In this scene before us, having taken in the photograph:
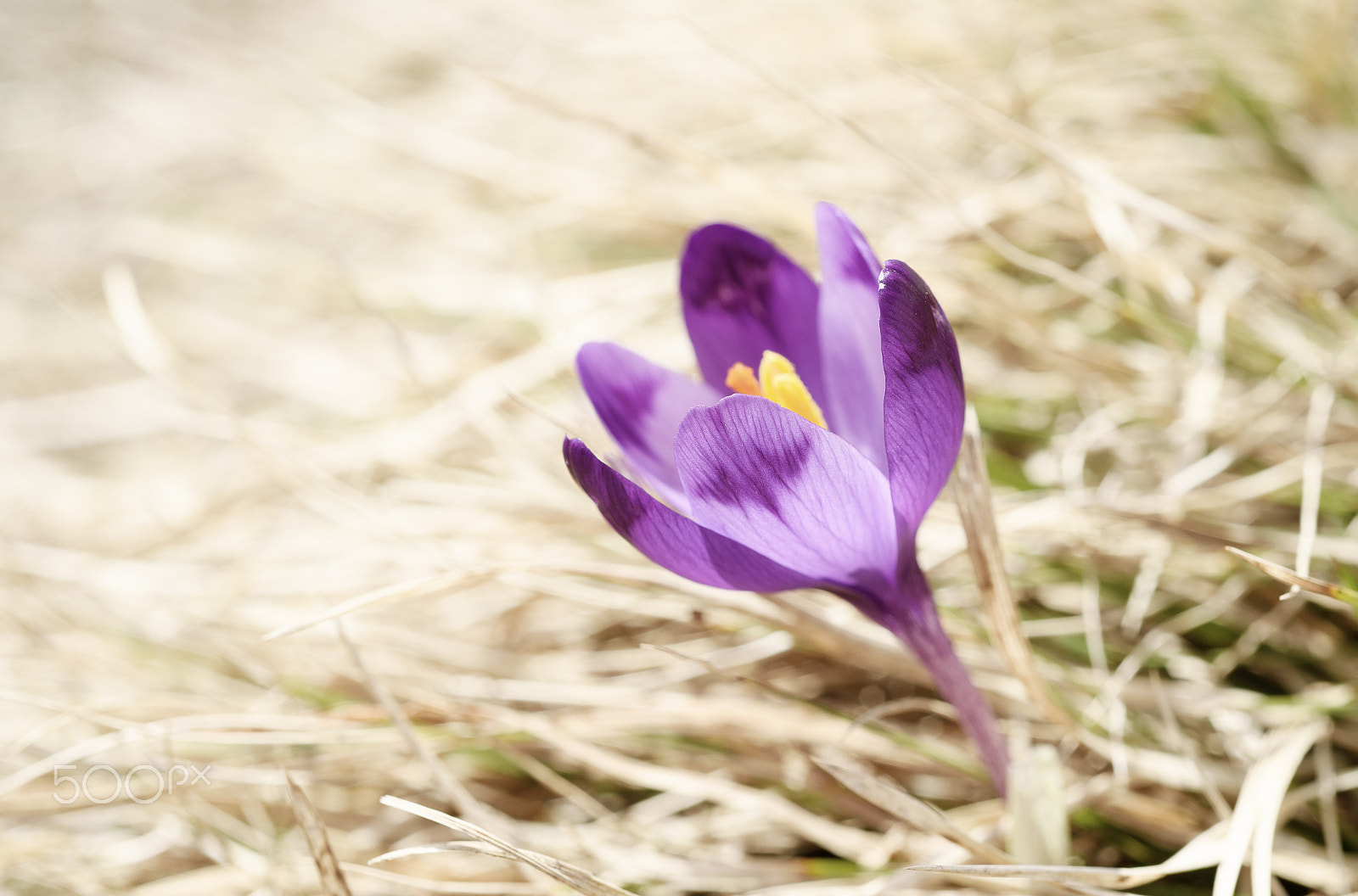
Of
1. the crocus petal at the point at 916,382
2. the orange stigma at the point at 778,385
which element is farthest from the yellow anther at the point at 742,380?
the crocus petal at the point at 916,382

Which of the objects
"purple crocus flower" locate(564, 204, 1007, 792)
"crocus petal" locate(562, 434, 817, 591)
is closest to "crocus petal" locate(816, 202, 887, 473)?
"purple crocus flower" locate(564, 204, 1007, 792)

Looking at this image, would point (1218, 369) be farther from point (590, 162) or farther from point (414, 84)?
point (414, 84)

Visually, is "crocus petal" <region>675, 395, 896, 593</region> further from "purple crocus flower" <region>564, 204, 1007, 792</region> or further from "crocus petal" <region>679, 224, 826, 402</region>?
"crocus petal" <region>679, 224, 826, 402</region>

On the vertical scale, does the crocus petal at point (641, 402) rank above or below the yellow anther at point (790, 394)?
below

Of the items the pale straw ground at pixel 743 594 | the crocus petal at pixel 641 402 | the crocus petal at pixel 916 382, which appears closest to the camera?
the crocus petal at pixel 916 382


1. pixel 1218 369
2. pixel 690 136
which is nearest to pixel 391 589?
pixel 1218 369

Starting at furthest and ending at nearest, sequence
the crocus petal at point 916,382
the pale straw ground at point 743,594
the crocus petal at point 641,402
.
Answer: the pale straw ground at point 743,594, the crocus petal at point 641,402, the crocus petal at point 916,382

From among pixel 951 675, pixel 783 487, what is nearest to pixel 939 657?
pixel 951 675

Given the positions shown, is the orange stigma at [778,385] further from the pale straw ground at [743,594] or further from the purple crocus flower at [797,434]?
the pale straw ground at [743,594]
